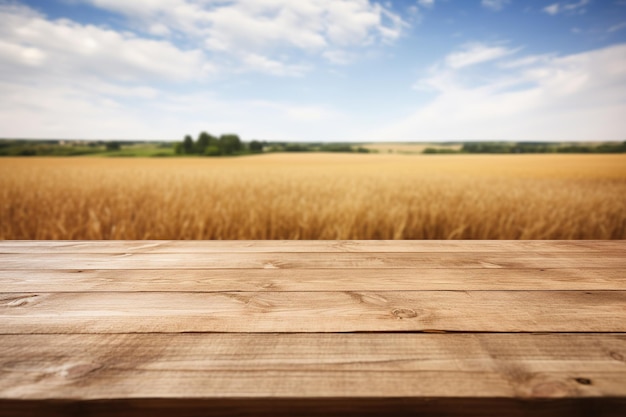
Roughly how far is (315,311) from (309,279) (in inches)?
8.4

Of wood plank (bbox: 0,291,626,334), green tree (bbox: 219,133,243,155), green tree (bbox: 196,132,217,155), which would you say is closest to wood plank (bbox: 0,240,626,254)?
wood plank (bbox: 0,291,626,334)

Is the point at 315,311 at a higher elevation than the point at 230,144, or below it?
below

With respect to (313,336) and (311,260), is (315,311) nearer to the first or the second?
(313,336)

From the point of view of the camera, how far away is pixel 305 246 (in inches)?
54.7

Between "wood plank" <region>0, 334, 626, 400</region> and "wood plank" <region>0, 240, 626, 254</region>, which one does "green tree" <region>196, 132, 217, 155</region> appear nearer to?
"wood plank" <region>0, 240, 626, 254</region>

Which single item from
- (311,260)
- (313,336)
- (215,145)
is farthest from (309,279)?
(215,145)

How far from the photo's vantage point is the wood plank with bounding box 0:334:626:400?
0.51 metres

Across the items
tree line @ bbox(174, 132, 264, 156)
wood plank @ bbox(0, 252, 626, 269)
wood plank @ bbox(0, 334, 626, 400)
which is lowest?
wood plank @ bbox(0, 252, 626, 269)

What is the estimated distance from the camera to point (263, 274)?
1.04 metres

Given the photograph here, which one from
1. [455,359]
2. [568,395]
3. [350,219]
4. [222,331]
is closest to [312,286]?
[222,331]

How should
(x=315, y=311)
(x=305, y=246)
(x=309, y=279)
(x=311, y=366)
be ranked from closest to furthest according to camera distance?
(x=311, y=366), (x=315, y=311), (x=309, y=279), (x=305, y=246)

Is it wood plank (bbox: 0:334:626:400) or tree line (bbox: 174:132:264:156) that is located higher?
tree line (bbox: 174:132:264:156)

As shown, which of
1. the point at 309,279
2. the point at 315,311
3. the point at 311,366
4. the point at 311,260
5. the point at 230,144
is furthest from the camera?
the point at 230,144

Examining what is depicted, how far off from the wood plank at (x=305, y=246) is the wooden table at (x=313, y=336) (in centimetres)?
14
